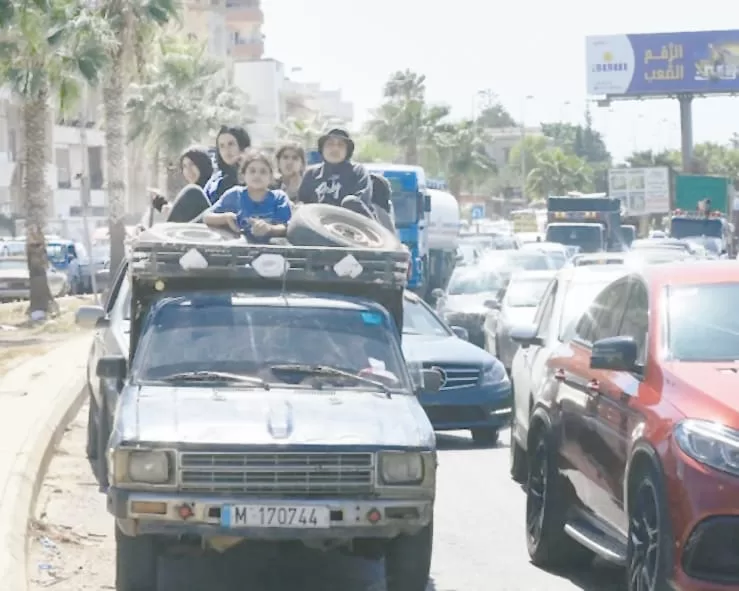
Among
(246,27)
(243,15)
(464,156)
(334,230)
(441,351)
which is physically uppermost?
(243,15)

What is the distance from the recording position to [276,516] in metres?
7.73

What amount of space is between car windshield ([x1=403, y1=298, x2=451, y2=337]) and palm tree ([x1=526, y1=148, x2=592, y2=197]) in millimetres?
118147

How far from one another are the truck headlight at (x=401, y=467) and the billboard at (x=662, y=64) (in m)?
86.1

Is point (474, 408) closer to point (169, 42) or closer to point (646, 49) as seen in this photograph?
point (169, 42)

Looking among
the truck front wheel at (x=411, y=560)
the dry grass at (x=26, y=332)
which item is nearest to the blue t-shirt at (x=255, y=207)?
the truck front wheel at (x=411, y=560)

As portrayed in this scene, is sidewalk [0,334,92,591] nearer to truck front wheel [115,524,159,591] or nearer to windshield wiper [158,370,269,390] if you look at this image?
truck front wheel [115,524,159,591]

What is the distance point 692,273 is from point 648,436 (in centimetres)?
147

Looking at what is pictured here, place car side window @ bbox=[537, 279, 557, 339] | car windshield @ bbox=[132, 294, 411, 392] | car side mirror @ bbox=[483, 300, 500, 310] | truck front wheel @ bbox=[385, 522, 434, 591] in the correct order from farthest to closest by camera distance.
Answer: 1. car side mirror @ bbox=[483, 300, 500, 310]
2. car side window @ bbox=[537, 279, 557, 339]
3. car windshield @ bbox=[132, 294, 411, 392]
4. truck front wheel @ bbox=[385, 522, 434, 591]

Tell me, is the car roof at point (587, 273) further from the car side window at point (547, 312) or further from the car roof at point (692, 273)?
the car roof at point (692, 273)

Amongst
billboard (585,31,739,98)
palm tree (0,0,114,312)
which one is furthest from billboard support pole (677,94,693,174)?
palm tree (0,0,114,312)

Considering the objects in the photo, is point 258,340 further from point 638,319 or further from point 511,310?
point 511,310

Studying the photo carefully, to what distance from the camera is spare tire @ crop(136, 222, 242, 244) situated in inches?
367

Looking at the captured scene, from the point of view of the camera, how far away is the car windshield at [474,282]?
2722cm

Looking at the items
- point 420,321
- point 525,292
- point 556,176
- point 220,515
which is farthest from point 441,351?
point 556,176
